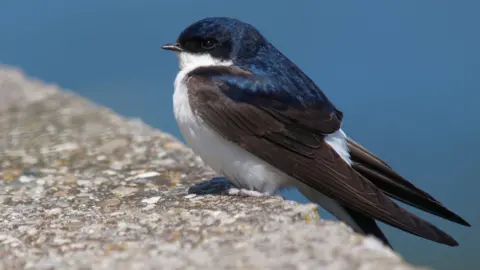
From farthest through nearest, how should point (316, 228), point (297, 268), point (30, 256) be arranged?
point (30, 256), point (316, 228), point (297, 268)

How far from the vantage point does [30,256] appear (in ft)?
7.64


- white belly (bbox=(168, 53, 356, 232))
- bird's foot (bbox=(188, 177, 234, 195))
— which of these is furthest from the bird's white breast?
bird's foot (bbox=(188, 177, 234, 195))

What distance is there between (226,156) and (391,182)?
562 mm

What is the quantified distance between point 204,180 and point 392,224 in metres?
0.85

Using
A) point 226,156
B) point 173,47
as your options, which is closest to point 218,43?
point 173,47

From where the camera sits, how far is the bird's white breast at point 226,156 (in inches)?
112

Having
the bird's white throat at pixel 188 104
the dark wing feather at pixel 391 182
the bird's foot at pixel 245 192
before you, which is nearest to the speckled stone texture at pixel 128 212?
the bird's foot at pixel 245 192

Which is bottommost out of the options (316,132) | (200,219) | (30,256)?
(30,256)

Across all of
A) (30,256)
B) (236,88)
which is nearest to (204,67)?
(236,88)

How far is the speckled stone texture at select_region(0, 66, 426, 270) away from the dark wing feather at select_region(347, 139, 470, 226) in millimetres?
395

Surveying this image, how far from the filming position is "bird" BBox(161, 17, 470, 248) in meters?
2.79

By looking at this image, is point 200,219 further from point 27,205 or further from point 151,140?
point 151,140

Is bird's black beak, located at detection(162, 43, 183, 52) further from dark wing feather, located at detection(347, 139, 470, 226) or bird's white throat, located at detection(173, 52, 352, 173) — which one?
dark wing feather, located at detection(347, 139, 470, 226)

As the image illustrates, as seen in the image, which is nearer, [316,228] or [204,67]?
[316,228]
